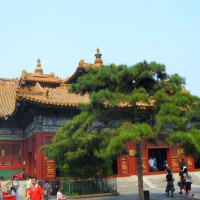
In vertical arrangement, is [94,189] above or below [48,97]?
below

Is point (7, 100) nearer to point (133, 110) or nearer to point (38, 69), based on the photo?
point (38, 69)

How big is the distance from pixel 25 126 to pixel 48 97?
5411 millimetres

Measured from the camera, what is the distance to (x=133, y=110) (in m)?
13.7

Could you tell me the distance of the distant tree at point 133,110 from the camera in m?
12.0

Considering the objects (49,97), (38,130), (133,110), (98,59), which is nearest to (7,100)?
(98,59)

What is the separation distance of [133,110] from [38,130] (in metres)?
8.96

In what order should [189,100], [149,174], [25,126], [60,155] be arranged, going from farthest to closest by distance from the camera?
[25,126] < [149,174] < [60,155] < [189,100]

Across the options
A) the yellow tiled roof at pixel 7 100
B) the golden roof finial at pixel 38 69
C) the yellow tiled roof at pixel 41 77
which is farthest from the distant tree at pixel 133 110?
the golden roof finial at pixel 38 69

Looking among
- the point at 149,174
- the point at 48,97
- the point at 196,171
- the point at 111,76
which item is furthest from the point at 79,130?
the point at 196,171

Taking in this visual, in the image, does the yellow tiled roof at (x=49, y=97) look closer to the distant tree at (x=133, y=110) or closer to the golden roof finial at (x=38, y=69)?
the distant tree at (x=133, y=110)

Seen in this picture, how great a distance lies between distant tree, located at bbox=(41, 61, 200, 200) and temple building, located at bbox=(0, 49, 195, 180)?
20.7 feet

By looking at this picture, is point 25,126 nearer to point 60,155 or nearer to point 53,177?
point 53,177

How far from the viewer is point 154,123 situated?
1341 cm

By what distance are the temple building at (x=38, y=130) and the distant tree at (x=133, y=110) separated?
6.31 m
